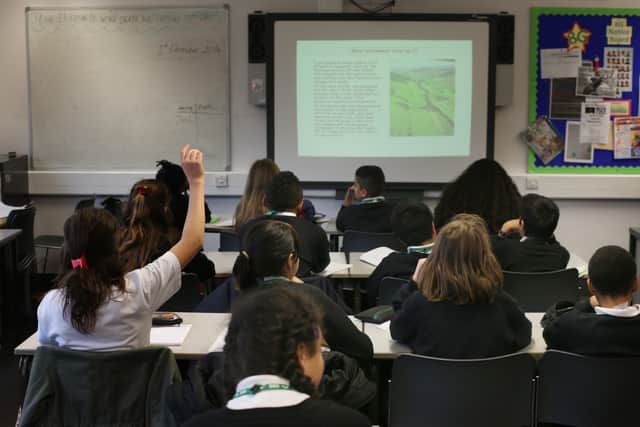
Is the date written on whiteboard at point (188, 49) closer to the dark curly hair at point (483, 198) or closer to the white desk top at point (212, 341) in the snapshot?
the dark curly hair at point (483, 198)

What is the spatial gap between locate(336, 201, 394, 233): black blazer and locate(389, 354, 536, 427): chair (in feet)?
8.24

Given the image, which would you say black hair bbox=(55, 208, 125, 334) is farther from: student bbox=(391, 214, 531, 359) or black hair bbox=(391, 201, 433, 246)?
black hair bbox=(391, 201, 433, 246)

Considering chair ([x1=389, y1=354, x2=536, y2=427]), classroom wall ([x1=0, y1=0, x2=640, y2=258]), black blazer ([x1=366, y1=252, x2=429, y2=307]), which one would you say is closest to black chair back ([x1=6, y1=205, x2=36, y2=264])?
classroom wall ([x1=0, y1=0, x2=640, y2=258])

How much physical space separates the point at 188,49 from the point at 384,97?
1646 millimetres

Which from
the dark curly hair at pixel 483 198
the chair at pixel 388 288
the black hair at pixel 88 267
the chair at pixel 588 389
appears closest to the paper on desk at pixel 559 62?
the dark curly hair at pixel 483 198

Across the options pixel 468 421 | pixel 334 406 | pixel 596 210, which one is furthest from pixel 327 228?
pixel 334 406

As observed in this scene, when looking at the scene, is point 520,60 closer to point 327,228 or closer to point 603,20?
point 603,20

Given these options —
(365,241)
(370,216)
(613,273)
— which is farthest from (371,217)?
(613,273)

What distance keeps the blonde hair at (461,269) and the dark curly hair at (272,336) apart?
45.5 inches

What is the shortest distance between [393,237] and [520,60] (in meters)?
2.67

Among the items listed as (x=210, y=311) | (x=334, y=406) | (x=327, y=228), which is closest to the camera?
(x=334, y=406)

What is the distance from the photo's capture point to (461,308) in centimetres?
263

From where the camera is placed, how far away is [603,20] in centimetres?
653

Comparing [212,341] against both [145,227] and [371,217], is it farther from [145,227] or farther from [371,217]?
[371,217]
